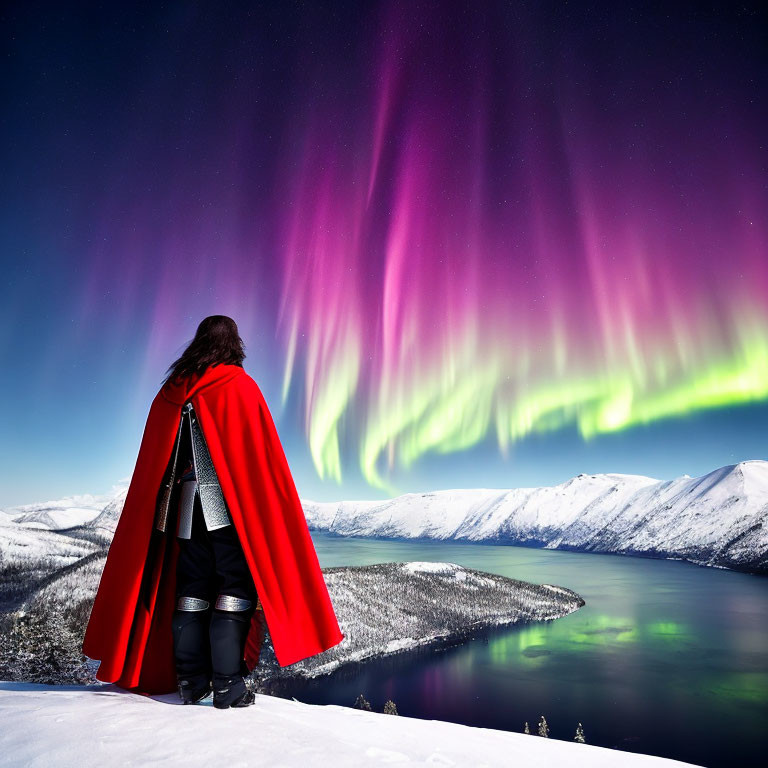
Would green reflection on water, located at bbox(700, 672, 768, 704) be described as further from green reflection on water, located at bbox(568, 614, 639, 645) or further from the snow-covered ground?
the snow-covered ground

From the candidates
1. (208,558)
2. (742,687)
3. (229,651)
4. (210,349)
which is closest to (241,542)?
(208,558)

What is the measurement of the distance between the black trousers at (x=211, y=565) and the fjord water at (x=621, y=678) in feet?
201

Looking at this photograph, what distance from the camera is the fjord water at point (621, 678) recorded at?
66625 millimetres

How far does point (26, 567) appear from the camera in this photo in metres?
77.4

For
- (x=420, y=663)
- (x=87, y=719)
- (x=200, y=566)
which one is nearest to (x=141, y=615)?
(x=200, y=566)

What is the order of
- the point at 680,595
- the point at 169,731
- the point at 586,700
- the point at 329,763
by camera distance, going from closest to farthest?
the point at 329,763 → the point at 169,731 → the point at 586,700 → the point at 680,595

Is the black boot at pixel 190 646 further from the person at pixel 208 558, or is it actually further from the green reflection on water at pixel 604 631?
the green reflection on water at pixel 604 631

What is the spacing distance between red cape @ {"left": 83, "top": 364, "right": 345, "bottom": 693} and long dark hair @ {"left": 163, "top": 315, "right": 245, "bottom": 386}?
83 mm

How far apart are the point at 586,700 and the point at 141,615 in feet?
304

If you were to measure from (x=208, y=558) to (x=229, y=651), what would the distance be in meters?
0.51

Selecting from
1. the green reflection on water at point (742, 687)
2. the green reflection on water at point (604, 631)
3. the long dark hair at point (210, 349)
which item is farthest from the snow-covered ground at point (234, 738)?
the green reflection on water at point (604, 631)

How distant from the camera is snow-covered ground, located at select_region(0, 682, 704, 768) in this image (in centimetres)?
209

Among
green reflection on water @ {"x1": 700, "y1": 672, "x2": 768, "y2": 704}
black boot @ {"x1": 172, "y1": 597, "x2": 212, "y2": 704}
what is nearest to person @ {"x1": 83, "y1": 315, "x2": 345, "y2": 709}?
black boot @ {"x1": 172, "y1": 597, "x2": 212, "y2": 704}

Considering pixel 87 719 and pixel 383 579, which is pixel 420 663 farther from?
pixel 87 719
